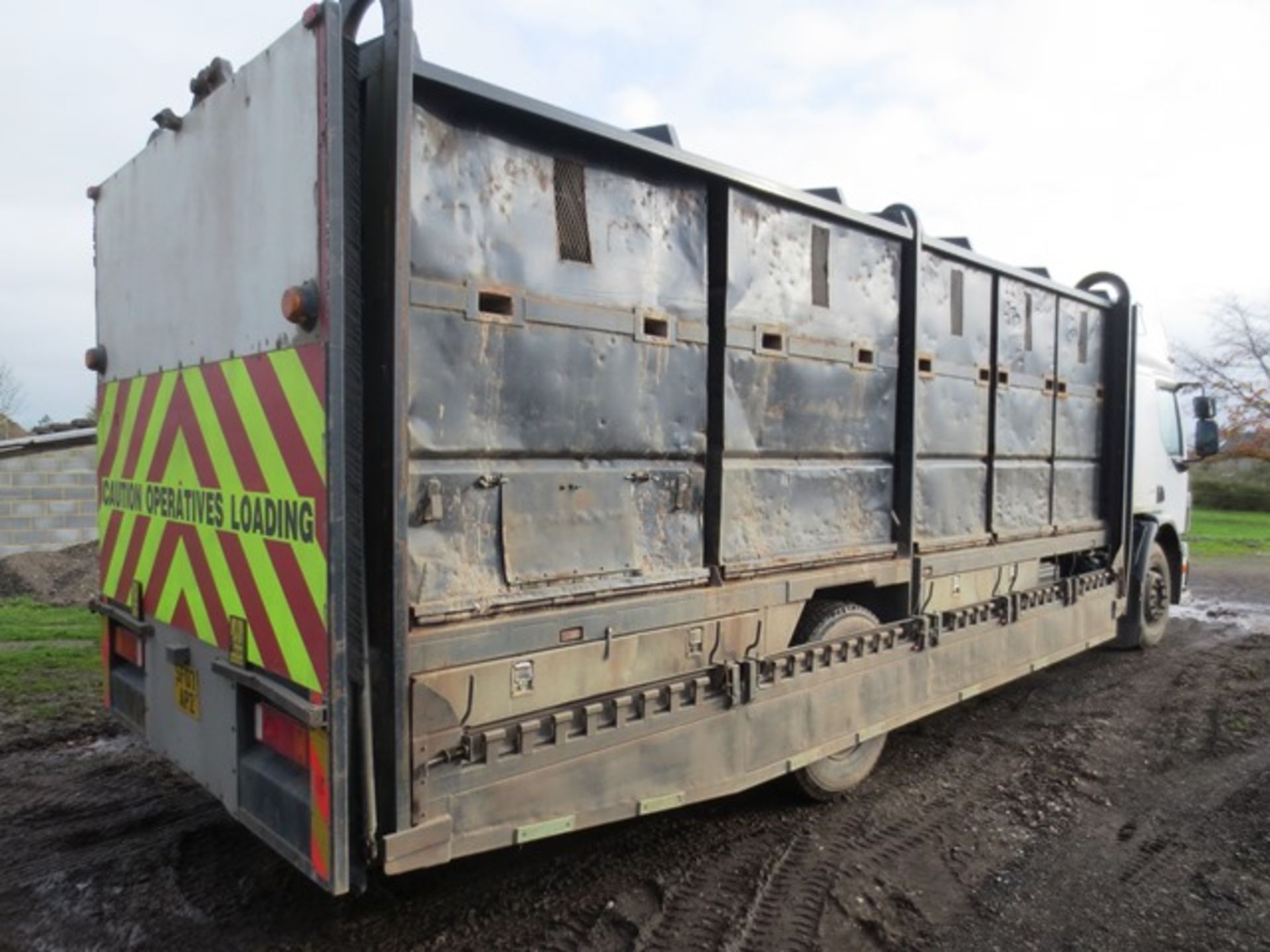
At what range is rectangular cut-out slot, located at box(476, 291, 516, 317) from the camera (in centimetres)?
Result: 304

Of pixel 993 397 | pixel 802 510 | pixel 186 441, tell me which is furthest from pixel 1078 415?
pixel 186 441

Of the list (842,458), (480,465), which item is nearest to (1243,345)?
(842,458)

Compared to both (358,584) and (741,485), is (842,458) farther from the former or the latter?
(358,584)

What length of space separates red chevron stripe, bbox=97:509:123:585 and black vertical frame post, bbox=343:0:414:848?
195cm

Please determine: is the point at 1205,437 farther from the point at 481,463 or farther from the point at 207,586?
the point at 207,586

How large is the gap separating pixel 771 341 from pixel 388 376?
197 cm

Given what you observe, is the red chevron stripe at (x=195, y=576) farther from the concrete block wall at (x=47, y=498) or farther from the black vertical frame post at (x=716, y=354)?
the concrete block wall at (x=47, y=498)

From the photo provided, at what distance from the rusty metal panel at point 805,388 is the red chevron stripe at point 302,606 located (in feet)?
5.71

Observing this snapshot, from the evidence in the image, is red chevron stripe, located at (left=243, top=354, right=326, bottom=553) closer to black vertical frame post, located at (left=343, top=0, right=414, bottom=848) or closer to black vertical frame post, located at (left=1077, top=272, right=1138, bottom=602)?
black vertical frame post, located at (left=343, top=0, right=414, bottom=848)

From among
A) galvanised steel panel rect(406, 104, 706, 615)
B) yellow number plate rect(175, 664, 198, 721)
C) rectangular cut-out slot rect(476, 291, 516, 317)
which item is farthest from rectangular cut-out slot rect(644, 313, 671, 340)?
yellow number plate rect(175, 664, 198, 721)

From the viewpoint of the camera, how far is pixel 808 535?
434 cm

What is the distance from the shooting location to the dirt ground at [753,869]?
3.37m

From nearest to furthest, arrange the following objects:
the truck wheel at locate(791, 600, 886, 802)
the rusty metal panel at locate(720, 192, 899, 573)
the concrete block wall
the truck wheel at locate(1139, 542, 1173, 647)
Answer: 1. the rusty metal panel at locate(720, 192, 899, 573)
2. the truck wheel at locate(791, 600, 886, 802)
3. the truck wheel at locate(1139, 542, 1173, 647)
4. the concrete block wall

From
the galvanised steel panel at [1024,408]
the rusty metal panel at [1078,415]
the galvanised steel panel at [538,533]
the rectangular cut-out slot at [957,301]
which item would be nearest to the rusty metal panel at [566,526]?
the galvanised steel panel at [538,533]
